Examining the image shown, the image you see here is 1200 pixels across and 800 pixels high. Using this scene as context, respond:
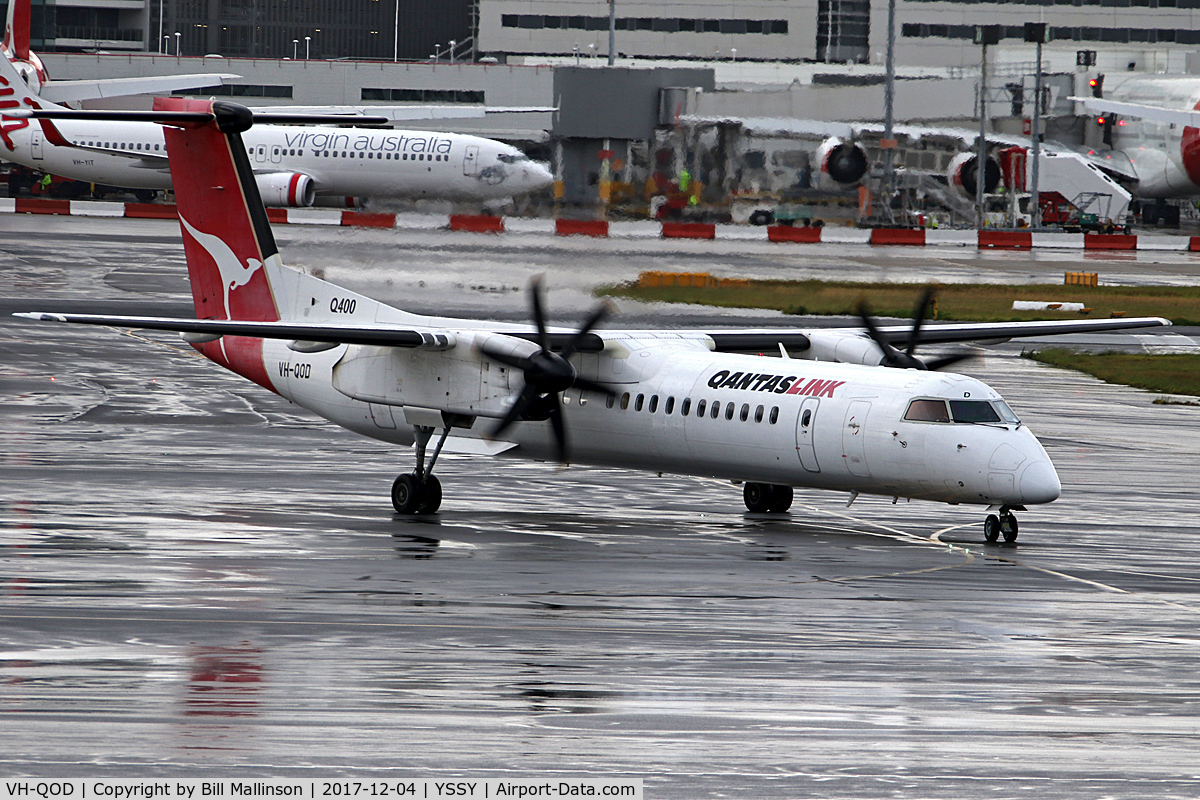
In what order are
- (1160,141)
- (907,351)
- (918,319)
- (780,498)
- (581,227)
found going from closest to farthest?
(918,319), (780,498), (907,351), (581,227), (1160,141)

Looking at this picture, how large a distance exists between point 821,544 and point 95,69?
97.4m

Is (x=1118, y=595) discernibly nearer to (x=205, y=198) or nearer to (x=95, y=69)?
(x=205, y=198)

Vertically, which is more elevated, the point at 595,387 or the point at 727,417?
the point at 595,387

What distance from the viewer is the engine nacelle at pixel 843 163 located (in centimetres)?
9006

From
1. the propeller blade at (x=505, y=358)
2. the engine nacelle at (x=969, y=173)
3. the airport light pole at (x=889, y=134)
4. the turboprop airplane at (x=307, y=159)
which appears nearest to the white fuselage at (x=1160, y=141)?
the engine nacelle at (x=969, y=173)

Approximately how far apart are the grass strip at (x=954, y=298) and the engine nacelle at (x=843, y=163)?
75.1 ft

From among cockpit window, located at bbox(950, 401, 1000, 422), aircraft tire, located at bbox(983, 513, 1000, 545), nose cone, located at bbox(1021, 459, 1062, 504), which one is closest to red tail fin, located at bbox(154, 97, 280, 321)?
cockpit window, located at bbox(950, 401, 1000, 422)

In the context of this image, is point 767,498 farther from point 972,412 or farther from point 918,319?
point 972,412

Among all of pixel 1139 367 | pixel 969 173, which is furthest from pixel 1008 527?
pixel 969 173

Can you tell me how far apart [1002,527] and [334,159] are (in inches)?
2566

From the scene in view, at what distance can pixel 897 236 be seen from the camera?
271ft

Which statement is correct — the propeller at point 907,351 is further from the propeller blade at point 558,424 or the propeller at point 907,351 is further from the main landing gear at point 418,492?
the main landing gear at point 418,492

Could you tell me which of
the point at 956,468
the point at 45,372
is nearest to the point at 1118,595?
the point at 956,468

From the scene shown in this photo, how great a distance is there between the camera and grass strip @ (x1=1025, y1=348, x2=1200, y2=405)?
44375 millimetres
